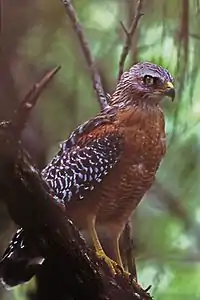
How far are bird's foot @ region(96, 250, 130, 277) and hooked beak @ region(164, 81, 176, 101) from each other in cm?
60

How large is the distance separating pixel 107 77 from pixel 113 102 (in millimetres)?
1024

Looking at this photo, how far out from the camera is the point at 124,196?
3.04 m

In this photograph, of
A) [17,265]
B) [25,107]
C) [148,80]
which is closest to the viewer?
[25,107]

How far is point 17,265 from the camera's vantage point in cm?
254

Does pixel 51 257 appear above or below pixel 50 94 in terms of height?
below

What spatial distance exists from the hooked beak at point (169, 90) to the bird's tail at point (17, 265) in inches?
32.7

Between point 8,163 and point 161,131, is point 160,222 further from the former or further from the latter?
point 8,163

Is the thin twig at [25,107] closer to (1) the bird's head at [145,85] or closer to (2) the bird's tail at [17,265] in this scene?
(2) the bird's tail at [17,265]

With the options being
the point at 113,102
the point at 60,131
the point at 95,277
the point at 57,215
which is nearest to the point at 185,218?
the point at 60,131

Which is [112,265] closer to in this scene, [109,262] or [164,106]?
[109,262]

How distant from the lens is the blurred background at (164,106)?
151 inches

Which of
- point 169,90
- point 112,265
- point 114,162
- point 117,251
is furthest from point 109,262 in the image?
point 169,90

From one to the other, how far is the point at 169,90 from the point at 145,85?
0.54ft

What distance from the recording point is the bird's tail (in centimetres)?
246
